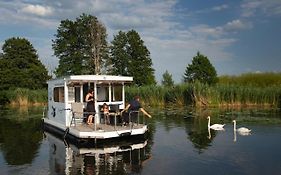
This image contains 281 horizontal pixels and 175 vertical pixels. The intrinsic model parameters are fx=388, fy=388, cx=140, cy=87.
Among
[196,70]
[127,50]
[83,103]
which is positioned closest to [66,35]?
[127,50]

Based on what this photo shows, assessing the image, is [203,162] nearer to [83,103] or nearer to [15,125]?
[83,103]

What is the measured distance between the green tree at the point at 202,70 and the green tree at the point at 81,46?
15566mm

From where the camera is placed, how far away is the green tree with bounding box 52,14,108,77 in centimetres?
5884

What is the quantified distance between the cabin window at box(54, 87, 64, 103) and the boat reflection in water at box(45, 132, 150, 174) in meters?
2.71

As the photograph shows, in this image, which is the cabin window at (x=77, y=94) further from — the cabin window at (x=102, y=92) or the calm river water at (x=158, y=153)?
the calm river water at (x=158, y=153)

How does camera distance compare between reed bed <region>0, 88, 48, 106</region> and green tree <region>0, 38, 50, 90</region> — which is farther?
green tree <region>0, 38, 50, 90</region>

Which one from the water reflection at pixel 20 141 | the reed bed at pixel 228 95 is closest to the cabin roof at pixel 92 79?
the water reflection at pixel 20 141

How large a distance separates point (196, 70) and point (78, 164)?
36524 mm

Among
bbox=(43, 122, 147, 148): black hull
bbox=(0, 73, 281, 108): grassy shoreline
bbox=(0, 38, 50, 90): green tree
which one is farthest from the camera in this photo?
bbox=(0, 38, 50, 90): green tree

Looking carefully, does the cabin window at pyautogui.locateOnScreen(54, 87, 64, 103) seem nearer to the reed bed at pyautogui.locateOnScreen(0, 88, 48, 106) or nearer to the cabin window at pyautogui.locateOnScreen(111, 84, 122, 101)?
the cabin window at pyautogui.locateOnScreen(111, 84, 122, 101)

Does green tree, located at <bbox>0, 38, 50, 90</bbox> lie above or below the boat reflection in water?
above

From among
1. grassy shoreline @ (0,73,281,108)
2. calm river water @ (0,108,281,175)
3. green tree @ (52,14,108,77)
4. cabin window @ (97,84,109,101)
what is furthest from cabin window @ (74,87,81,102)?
green tree @ (52,14,108,77)

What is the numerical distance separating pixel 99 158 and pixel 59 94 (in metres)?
7.38

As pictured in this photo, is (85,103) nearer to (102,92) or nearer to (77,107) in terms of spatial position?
(77,107)
